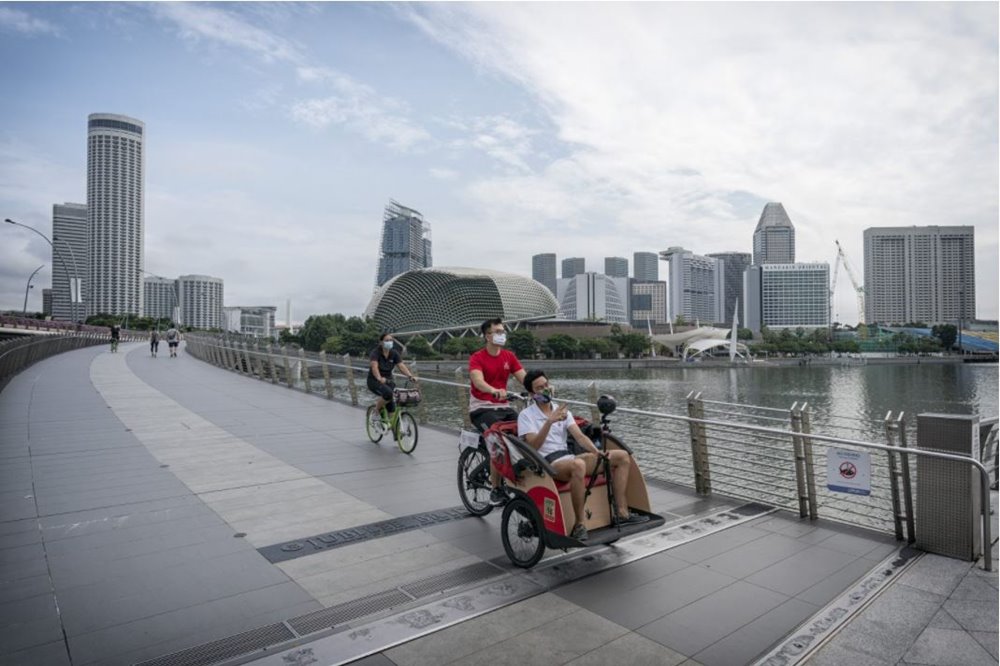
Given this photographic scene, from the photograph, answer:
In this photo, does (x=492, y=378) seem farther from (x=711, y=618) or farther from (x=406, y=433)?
(x=406, y=433)

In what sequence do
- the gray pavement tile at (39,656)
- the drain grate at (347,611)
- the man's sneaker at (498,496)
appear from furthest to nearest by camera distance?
the man's sneaker at (498,496)
the drain grate at (347,611)
the gray pavement tile at (39,656)

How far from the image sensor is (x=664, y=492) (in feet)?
22.1

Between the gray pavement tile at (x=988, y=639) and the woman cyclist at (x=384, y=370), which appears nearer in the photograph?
the gray pavement tile at (x=988, y=639)

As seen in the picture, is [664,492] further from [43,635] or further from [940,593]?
[43,635]

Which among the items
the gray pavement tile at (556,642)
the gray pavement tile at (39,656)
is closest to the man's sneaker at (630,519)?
the gray pavement tile at (556,642)

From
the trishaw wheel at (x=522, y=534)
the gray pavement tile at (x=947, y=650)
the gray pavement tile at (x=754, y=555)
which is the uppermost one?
the trishaw wheel at (x=522, y=534)

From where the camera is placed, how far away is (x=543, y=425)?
15.0 ft

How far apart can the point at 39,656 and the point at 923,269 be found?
759 ft

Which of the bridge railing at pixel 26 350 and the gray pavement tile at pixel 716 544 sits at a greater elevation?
the bridge railing at pixel 26 350

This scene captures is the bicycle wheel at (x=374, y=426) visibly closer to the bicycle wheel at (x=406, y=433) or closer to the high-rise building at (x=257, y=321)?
the bicycle wheel at (x=406, y=433)

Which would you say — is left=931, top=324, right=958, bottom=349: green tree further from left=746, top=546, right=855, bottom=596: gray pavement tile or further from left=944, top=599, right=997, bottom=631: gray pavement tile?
left=944, top=599, right=997, bottom=631: gray pavement tile

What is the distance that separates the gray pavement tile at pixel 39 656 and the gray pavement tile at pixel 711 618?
305 cm

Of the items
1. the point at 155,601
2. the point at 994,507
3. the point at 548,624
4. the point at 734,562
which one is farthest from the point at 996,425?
the point at 155,601

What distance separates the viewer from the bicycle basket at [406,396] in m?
8.80
